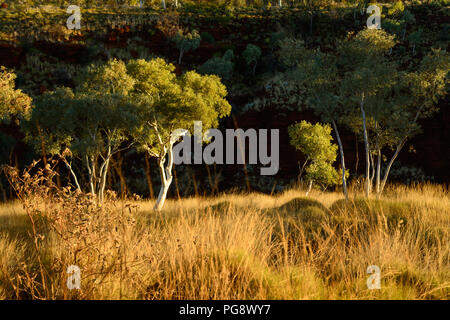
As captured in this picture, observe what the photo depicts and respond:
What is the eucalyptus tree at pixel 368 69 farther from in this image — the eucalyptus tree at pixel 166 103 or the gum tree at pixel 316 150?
the eucalyptus tree at pixel 166 103

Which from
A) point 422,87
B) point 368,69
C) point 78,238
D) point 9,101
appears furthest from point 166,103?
point 78,238

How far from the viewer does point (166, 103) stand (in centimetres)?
1683

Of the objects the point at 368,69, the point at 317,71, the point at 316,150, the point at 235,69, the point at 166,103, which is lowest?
the point at 316,150

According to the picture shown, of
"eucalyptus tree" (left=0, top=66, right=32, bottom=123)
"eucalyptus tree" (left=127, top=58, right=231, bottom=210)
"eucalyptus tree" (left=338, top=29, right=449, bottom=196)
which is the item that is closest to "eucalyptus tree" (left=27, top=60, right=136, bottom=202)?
"eucalyptus tree" (left=0, top=66, right=32, bottom=123)

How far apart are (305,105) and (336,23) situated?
3183cm

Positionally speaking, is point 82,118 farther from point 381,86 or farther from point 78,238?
point 381,86

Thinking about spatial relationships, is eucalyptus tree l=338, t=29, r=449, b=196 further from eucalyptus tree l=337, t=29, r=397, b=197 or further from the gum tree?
the gum tree

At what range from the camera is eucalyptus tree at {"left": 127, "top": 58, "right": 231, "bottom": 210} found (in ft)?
54.6

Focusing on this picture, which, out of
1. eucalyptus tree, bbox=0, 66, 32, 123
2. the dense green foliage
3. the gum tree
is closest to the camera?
eucalyptus tree, bbox=0, 66, 32, 123

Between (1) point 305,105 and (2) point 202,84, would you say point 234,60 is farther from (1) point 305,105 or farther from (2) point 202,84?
(2) point 202,84

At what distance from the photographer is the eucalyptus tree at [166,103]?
54.6ft

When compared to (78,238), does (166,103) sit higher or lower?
higher

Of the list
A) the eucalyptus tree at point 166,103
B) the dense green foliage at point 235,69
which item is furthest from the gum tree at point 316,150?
the eucalyptus tree at point 166,103
